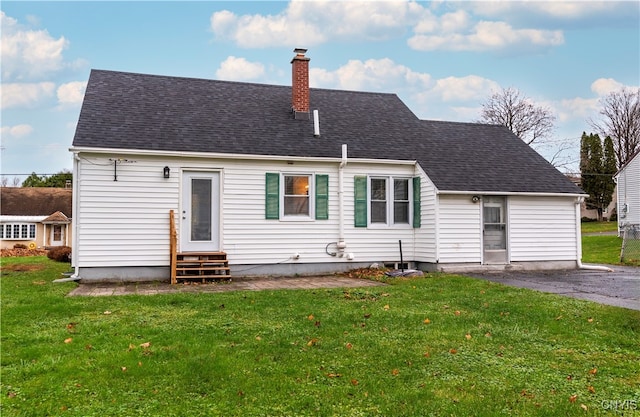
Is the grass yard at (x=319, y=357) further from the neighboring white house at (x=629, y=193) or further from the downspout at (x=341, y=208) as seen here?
the neighboring white house at (x=629, y=193)

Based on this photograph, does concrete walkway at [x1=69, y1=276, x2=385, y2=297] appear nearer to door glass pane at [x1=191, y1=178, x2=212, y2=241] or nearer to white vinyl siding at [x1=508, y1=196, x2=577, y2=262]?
door glass pane at [x1=191, y1=178, x2=212, y2=241]

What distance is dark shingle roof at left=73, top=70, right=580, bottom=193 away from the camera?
39.1 feet

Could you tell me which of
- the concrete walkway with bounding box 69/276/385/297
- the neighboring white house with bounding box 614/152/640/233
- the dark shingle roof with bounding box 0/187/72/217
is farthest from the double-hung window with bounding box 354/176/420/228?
the dark shingle roof with bounding box 0/187/72/217

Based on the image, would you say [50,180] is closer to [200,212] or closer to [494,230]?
[200,212]

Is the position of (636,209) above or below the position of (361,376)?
above

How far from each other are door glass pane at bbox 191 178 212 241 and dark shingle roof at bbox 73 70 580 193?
87 centimetres

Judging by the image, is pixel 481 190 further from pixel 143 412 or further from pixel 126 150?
pixel 143 412

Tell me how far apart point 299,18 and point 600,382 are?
13.3 meters

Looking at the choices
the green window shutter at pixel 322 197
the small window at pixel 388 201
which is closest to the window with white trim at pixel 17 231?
the green window shutter at pixel 322 197

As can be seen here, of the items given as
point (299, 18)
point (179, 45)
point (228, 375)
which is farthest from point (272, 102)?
point (228, 375)

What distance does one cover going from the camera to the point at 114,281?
434 inches

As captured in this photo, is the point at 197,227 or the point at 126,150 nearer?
the point at 126,150

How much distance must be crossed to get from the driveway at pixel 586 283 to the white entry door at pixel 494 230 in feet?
1.91

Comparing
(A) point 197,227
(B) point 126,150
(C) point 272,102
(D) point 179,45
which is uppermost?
(D) point 179,45
